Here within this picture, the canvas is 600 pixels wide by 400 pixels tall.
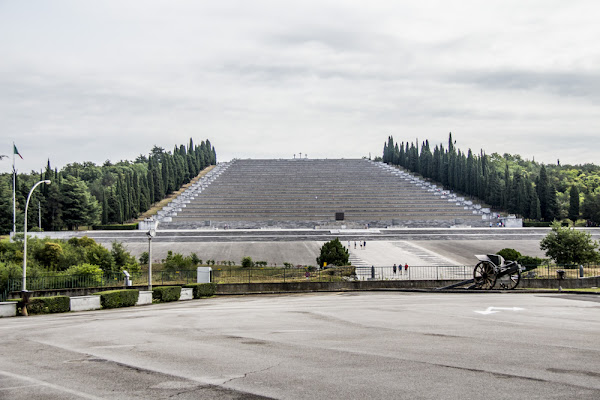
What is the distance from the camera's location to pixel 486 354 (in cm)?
852

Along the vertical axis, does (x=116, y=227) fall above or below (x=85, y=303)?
above

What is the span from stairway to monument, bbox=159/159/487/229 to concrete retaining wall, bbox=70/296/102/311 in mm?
48632

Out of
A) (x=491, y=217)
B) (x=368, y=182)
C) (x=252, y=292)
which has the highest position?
(x=368, y=182)

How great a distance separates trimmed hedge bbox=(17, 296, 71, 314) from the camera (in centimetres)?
1930

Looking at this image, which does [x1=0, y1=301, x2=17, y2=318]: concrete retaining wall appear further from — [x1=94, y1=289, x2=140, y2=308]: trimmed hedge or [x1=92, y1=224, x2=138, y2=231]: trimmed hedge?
[x1=92, y1=224, x2=138, y2=231]: trimmed hedge

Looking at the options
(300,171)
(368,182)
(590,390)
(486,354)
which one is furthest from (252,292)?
(300,171)

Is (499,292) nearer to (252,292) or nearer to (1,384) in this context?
(252,292)

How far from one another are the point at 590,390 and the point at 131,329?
9.74 m

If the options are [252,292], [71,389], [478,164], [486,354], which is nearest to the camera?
[71,389]

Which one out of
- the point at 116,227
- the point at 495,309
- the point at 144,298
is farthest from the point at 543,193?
the point at 144,298

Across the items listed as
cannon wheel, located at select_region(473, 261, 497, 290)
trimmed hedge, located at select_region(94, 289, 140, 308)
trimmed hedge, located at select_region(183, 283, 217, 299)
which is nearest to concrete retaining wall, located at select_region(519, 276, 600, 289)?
cannon wheel, located at select_region(473, 261, 497, 290)

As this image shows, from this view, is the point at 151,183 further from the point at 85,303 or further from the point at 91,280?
the point at 85,303

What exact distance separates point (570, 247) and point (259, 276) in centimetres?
1987

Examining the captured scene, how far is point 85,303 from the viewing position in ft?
67.5
